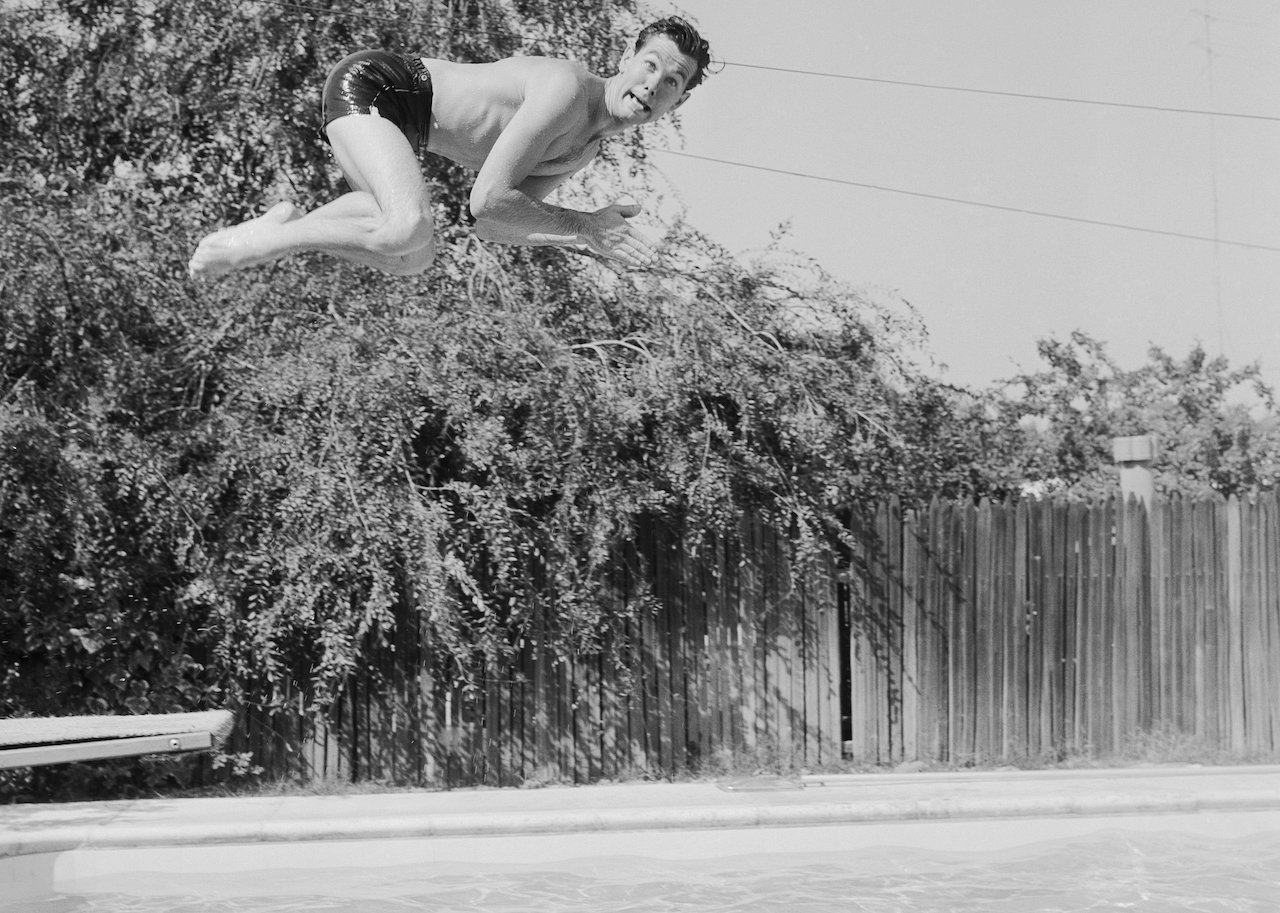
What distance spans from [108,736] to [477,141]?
7.57ft

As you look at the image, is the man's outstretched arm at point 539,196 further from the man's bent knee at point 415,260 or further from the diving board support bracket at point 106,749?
the diving board support bracket at point 106,749

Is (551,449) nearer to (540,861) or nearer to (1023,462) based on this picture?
(540,861)

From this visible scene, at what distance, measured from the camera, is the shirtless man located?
325 centimetres

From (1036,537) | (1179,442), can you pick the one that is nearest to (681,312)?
(1036,537)

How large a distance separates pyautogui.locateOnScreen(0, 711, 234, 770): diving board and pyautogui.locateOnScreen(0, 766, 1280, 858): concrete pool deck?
0.93 m

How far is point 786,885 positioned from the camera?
5375 mm

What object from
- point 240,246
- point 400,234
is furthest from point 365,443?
point 400,234

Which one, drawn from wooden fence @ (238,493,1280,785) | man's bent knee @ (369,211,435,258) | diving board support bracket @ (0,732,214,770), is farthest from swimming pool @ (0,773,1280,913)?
man's bent knee @ (369,211,435,258)

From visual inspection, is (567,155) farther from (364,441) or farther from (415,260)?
(364,441)

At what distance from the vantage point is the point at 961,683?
25.7 ft

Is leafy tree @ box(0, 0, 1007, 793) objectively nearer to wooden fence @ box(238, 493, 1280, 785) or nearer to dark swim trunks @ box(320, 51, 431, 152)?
wooden fence @ box(238, 493, 1280, 785)

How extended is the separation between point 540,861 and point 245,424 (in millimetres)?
2789

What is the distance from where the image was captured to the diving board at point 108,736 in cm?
423

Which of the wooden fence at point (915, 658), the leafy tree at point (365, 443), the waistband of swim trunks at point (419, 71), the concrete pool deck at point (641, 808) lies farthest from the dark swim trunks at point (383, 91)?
the wooden fence at point (915, 658)
